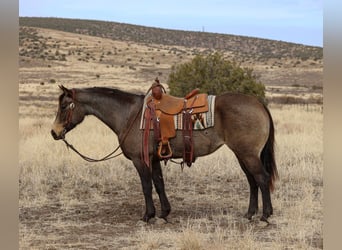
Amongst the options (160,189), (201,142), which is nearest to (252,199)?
(201,142)

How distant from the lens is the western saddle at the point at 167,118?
19.4 feet

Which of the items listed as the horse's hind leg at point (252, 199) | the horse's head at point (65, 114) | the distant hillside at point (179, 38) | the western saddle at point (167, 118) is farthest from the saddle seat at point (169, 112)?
the distant hillside at point (179, 38)

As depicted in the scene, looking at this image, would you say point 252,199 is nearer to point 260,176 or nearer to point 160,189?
point 260,176

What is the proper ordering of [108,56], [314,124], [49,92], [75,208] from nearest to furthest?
[75,208]
[314,124]
[49,92]
[108,56]

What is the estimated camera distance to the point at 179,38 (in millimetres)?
71438

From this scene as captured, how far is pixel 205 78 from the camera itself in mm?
16266

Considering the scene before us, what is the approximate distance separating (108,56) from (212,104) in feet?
182

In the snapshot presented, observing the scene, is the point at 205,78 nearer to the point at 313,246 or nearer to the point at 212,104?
the point at 212,104

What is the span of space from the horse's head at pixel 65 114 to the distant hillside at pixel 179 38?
189ft

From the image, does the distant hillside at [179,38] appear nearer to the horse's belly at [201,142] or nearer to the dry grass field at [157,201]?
the dry grass field at [157,201]

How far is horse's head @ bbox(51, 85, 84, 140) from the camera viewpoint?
20.4ft

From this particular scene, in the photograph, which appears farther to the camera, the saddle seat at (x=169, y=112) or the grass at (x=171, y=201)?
the saddle seat at (x=169, y=112)
